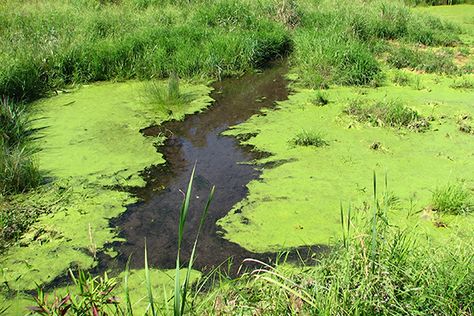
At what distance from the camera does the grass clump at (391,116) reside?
455 cm

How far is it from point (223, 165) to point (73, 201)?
1.26 meters

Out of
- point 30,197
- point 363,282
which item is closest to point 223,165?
point 30,197

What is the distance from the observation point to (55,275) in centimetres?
265

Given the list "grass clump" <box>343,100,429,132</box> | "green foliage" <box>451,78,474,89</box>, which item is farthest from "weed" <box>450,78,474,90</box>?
"grass clump" <box>343,100,429,132</box>

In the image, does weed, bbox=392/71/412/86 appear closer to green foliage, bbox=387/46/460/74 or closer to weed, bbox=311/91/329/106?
green foliage, bbox=387/46/460/74

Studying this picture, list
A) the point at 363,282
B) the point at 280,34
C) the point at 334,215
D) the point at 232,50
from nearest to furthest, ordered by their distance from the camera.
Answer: the point at 363,282
the point at 334,215
the point at 232,50
the point at 280,34

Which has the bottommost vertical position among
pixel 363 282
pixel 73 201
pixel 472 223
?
pixel 472 223

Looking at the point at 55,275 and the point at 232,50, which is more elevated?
the point at 232,50

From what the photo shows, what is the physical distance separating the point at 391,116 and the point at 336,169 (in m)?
1.21

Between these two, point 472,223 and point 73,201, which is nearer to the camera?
point 472,223

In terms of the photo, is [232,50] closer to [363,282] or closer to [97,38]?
[97,38]

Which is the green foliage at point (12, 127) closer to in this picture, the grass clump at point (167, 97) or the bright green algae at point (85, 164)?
the bright green algae at point (85, 164)

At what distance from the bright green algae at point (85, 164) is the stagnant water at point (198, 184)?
0.13 m

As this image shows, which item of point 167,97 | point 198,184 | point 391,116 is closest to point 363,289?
point 198,184
